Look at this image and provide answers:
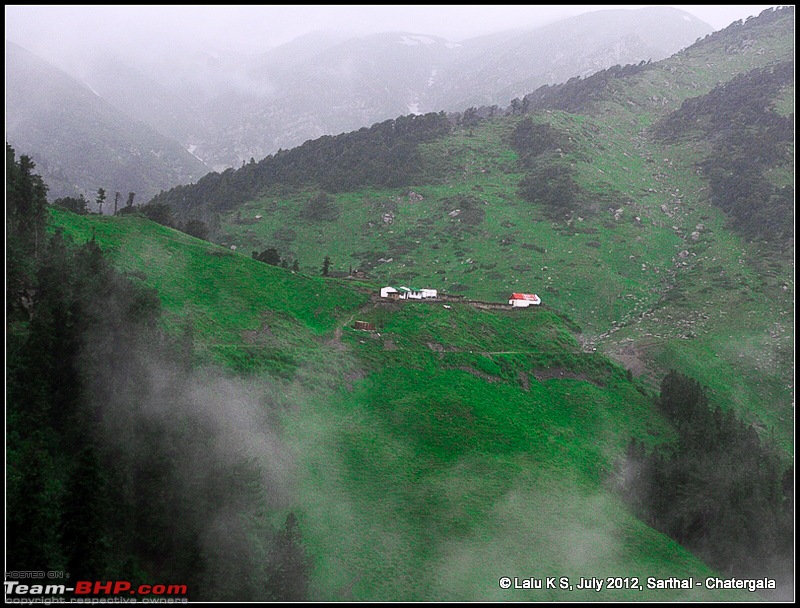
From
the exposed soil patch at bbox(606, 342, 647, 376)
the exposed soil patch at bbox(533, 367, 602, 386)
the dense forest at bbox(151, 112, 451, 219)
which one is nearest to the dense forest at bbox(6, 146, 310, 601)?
the exposed soil patch at bbox(533, 367, 602, 386)

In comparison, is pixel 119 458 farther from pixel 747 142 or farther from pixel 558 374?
pixel 747 142

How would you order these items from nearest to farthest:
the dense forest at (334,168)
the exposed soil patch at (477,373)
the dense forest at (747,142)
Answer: the exposed soil patch at (477,373) → the dense forest at (747,142) → the dense forest at (334,168)

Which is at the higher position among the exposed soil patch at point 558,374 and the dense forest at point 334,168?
the dense forest at point 334,168

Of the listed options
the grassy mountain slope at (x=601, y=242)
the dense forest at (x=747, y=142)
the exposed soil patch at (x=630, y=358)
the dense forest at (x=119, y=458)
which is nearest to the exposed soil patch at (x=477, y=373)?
the dense forest at (x=119, y=458)

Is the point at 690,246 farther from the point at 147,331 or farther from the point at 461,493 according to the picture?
the point at 147,331

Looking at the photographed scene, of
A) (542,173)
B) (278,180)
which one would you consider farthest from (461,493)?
(278,180)

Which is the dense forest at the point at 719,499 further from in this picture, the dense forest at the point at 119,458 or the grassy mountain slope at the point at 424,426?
the dense forest at the point at 119,458

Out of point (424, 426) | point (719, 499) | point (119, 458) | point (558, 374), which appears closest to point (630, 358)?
point (558, 374)
